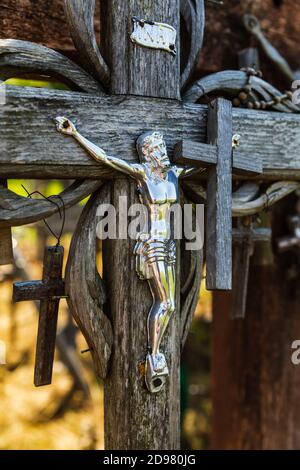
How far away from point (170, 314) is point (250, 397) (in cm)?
110

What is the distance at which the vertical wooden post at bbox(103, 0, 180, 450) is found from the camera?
59.6 inches

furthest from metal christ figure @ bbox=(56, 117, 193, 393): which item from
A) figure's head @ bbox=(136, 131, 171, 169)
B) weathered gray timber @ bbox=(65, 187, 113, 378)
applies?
weathered gray timber @ bbox=(65, 187, 113, 378)

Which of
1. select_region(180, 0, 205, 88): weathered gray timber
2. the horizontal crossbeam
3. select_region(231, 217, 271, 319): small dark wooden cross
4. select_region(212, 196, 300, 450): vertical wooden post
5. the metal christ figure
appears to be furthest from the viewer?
select_region(212, 196, 300, 450): vertical wooden post

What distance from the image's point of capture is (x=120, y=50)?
1.53 m

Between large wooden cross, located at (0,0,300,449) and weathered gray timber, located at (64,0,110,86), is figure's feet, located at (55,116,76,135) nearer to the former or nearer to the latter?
large wooden cross, located at (0,0,300,449)

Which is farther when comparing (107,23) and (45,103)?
(107,23)

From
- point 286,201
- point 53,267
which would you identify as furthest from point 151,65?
point 286,201

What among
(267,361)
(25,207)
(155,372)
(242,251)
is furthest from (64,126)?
(267,361)

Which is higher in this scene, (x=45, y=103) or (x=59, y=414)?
(x=45, y=103)

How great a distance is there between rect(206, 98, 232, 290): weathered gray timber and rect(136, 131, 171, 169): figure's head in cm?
16

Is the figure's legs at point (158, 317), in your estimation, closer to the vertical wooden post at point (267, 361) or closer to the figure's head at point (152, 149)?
the figure's head at point (152, 149)

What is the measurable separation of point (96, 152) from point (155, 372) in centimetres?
56

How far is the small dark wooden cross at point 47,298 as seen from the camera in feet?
4.93
